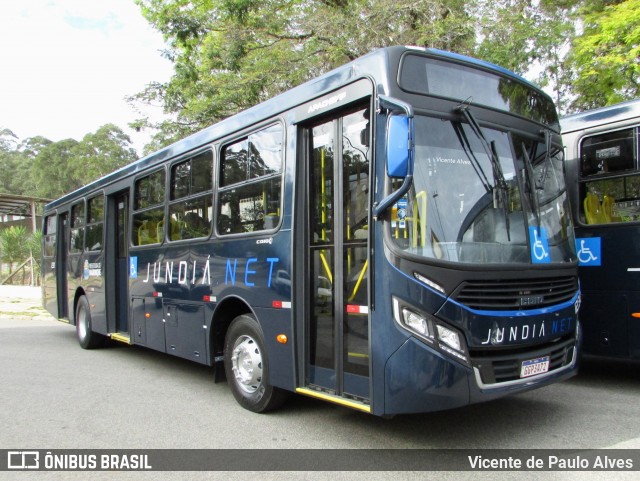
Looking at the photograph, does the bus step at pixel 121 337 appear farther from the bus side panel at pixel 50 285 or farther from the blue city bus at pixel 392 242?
the bus side panel at pixel 50 285

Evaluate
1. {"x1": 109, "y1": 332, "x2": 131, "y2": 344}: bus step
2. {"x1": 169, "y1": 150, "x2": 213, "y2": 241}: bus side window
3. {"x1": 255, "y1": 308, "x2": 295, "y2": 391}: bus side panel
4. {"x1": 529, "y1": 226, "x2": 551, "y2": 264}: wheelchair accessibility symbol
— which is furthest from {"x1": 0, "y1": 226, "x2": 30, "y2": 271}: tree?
{"x1": 529, "y1": 226, "x2": 551, "y2": 264}: wheelchair accessibility symbol

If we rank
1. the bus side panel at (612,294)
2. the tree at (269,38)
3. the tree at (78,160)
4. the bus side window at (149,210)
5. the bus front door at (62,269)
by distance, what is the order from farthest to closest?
1. the tree at (78,160)
2. the tree at (269,38)
3. the bus front door at (62,269)
4. the bus side window at (149,210)
5. the bus side panel at (612,294)

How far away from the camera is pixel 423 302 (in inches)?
148

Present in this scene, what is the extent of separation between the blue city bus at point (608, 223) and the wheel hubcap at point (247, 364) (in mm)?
3814

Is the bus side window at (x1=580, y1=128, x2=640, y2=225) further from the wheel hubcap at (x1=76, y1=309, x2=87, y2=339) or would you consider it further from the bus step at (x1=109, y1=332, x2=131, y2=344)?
the wheel hubcap at (x1=76, y1=309, x2=87, y2=339)

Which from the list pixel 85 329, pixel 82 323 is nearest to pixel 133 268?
pixel 85 329

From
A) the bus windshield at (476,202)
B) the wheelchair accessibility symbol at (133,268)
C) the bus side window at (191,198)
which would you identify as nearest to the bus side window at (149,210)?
the wheelchair accessibility symbol at (133,268)

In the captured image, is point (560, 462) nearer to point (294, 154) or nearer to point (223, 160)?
point (294, 154)

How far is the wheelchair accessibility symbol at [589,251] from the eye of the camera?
Result: 6.06m

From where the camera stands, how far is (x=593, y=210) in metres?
6.18

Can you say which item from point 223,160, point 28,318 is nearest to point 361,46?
point 223,160

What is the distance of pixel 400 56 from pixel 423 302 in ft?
6.22

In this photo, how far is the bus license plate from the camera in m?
4.09

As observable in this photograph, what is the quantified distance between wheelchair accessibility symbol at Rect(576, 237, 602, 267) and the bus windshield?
5.62ft
